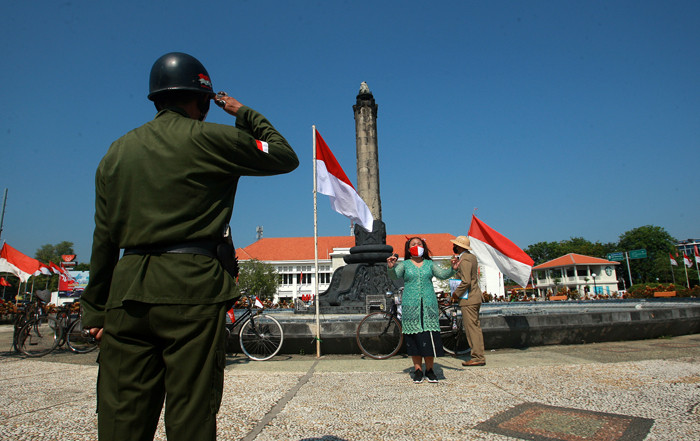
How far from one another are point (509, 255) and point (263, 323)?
452 centimetres

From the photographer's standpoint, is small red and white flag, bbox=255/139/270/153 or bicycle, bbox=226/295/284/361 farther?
bicycle, bbox=226/295/284/361

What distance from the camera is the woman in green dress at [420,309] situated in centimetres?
495

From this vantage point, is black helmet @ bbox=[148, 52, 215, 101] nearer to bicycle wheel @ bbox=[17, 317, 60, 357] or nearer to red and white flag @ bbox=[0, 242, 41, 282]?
bicycle wheel @ bbox=[17, 317, 60, 357]

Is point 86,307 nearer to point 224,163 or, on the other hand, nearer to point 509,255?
point 224,163

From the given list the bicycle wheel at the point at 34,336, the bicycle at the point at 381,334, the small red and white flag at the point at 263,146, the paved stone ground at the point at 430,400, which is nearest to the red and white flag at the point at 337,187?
the bicycle at the point at 381,334

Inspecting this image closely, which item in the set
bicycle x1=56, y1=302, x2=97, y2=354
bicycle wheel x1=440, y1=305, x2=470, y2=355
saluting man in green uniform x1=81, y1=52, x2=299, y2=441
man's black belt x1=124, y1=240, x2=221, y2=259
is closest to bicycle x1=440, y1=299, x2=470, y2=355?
bicycle wheel x1=440, y1=305, x2=470, y2=355

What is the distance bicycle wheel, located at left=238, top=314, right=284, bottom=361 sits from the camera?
680 centimetres

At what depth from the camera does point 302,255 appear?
6744 centimetres

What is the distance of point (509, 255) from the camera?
7738 millimetres

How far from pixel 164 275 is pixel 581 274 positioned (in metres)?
77.5

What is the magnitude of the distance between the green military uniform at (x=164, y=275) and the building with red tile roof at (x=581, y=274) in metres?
71.0

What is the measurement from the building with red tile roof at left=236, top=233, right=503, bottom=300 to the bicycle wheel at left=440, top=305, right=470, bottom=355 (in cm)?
5481

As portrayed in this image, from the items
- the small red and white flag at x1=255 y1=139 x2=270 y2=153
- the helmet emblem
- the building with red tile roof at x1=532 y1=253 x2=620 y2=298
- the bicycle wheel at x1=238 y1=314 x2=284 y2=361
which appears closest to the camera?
the small red and white flag at x1=255 y1=139 x2=270 y2=153

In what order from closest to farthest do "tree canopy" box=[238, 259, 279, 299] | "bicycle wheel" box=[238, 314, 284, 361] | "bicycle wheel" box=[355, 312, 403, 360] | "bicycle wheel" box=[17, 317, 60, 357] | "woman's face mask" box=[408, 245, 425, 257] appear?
1. "woman's face mask" box=[408, 245, 425, 257]
2. "bicycle wheel" box=[355, 312, 403, 360]
3. "bicycle wheel" box=[238, 314, 284, 361]
4. "bicycle wheel" box=[17, 317, 60, 357]
5. "tree canopy" box=[238, 259, 279, 299]
